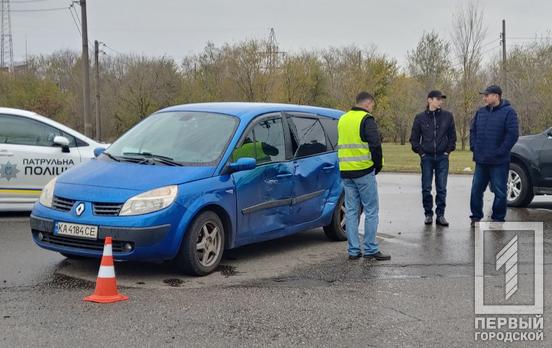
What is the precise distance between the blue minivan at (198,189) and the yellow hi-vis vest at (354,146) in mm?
708

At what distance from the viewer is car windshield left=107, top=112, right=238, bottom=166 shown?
649 centimetres

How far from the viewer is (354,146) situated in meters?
6.84

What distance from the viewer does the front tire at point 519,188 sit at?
11.1 m

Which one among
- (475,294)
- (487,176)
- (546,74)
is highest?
(546,74)

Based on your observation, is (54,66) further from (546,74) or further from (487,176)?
(487,176)

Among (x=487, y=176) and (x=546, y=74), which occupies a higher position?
(x=546, y=74)

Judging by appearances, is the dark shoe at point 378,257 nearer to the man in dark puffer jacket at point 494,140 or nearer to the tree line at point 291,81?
the man in dark puffer jacket at point 494,140

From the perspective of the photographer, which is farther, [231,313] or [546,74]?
[546,74]

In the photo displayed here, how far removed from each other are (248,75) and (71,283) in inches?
1585

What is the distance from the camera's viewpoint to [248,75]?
45.3 metres

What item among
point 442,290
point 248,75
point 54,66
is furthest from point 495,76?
point 442,290

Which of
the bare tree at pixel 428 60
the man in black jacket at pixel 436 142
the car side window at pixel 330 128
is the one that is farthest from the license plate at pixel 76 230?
the bare tree at pixel 428 60

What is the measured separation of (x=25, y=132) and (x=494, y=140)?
6.80m

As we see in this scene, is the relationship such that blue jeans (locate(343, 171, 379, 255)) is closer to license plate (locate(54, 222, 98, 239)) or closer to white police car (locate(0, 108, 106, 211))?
license plate (locate(54, 222, 98, 239))
